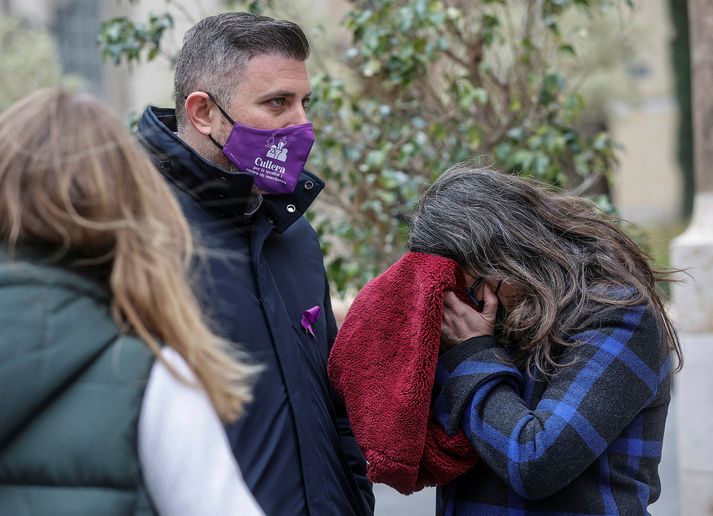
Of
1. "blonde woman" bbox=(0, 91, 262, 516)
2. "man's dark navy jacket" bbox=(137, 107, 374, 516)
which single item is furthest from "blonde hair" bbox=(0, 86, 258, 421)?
"man's dark navy jacket" bbox=(137, 107, 374, 516)

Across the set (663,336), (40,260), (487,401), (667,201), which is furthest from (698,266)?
(667,201)

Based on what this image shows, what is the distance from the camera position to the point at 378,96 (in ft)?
17.2

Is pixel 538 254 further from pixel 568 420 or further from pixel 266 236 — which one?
pixel 266 236

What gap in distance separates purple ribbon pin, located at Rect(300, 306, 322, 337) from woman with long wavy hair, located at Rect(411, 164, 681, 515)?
328 millimetres

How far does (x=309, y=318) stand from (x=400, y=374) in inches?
15.5

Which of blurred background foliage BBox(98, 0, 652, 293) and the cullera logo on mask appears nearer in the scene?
the cullera logo on mask

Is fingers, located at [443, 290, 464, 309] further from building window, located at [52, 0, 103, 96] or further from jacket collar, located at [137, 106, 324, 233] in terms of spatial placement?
building window, located at [52, 0, 103, 96]

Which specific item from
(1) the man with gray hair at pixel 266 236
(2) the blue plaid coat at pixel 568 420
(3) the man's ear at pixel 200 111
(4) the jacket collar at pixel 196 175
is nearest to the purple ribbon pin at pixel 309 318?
(1) the man with gray hair at pixel 266 236

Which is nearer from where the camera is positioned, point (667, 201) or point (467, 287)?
point (467, 287)

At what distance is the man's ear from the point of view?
8.36ft

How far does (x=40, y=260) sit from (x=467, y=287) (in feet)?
3.98

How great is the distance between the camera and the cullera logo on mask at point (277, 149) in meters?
2.52

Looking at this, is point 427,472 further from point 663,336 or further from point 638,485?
point 663,336

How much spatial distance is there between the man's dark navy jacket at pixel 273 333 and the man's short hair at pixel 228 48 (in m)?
0.19
